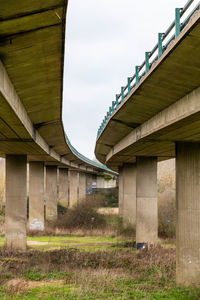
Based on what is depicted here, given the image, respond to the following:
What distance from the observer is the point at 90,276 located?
661 inches

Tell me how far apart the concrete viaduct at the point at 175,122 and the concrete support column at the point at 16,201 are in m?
5.47

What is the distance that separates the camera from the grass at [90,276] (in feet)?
47.3

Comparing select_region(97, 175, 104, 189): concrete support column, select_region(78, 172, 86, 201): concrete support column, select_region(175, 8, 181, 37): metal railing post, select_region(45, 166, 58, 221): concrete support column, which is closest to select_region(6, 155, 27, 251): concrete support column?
select_region(175, 8, 181, 37): metal railing post

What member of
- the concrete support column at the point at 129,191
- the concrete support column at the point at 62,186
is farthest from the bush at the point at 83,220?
the concrete support column at the point at 62,186

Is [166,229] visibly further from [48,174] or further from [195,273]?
[48,174]

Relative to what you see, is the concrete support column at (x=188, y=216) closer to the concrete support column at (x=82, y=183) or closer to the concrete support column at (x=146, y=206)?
the concrete support column at (x=146, y=206)

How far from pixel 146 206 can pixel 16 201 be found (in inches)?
317

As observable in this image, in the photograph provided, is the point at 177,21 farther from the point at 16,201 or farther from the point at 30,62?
the point at 16,201

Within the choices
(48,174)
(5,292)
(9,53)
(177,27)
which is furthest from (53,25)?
(48,174)

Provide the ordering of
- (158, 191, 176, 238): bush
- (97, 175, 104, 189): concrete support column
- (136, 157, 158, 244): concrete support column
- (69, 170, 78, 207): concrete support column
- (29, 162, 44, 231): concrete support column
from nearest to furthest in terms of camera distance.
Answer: (136, 157, 158, 244): concrete support column < (158, 191, 176, 238): bush < (29, 162, 44, 231): concrete support column < (69, 170, 78, 207): concrete support column < (97, 175, 104, 189): concrete support column

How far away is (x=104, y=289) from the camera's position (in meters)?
15.0

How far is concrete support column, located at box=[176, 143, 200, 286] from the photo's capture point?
17.0 m

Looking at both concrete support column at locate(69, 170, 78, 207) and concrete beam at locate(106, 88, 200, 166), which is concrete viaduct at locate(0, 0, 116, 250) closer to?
concrete beam at locate(106, 88, 200, 166)

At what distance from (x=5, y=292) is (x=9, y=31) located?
29.7 ft
